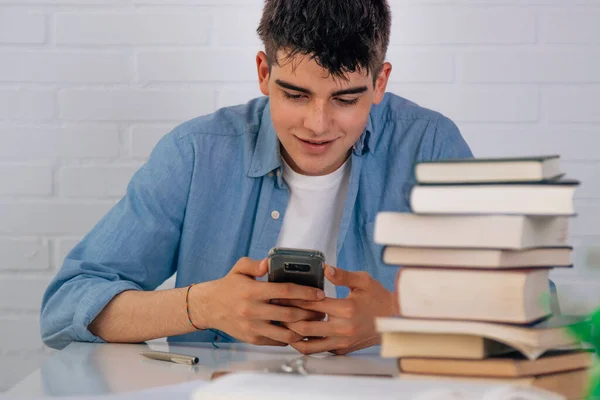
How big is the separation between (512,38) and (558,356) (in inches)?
58.0

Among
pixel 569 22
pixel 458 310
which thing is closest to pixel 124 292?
pixel 458 310

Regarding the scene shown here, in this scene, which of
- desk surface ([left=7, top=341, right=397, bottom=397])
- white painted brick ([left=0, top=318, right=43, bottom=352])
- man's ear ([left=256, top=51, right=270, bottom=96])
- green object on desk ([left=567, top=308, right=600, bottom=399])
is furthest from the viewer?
white painted brick ([left=0, top=318, right=43, bottom=352])

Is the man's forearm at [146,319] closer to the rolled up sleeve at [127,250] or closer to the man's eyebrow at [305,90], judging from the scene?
the rolled up sleeve at [127,250]

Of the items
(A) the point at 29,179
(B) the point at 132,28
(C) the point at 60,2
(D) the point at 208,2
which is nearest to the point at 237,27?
(D) the point at 208,2

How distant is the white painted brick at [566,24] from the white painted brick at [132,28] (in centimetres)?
87

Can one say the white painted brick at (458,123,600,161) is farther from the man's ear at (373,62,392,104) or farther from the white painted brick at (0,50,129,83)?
the white painted brick at (0,50,129,83)

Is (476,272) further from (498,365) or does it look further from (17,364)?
(17,364)

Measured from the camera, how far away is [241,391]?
2.31 feet

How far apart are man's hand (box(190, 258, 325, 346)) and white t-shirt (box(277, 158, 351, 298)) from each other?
1.29ft

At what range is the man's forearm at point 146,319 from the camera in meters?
1.45

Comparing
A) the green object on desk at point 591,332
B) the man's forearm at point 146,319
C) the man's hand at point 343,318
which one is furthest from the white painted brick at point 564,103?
the green object on desk at point 591,332

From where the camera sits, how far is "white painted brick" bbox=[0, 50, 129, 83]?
2.18 metres

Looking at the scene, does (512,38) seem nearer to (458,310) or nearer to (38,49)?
(38,49)

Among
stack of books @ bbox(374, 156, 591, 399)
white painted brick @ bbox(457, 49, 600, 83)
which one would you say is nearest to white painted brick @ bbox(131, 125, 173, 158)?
white painted brick @ bbox(457, 49, 600, 83)
